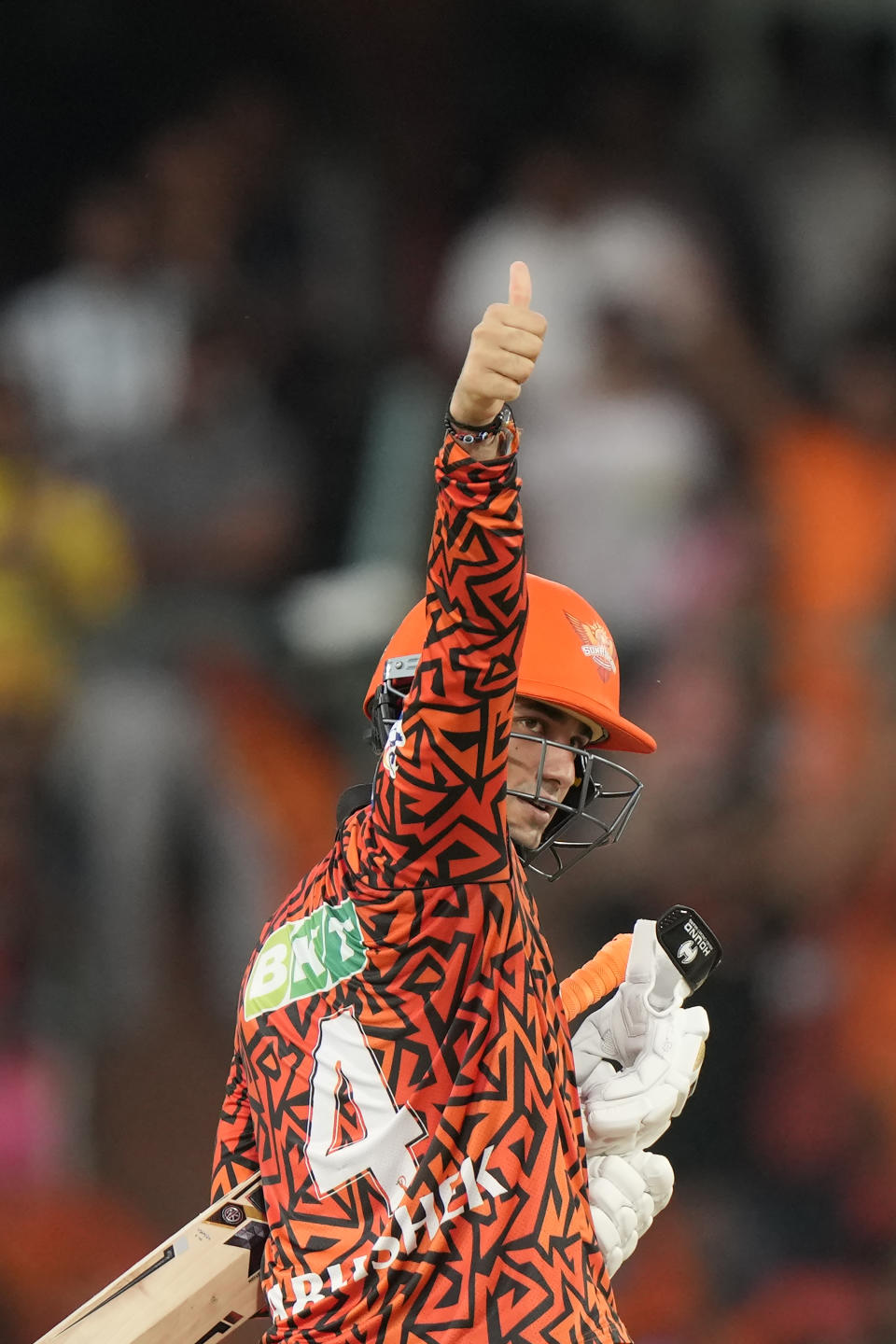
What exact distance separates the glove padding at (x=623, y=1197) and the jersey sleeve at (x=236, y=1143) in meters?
0.40

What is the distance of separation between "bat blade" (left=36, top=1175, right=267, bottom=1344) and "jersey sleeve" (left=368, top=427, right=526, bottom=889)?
610 mm

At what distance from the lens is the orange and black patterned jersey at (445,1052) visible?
1.27m

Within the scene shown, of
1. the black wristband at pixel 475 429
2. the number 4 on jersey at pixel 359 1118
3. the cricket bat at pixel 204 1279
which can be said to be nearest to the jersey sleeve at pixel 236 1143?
the cricket bat at pixel 204 1279

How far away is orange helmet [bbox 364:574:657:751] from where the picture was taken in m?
1.63

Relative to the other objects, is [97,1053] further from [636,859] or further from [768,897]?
[768,897]

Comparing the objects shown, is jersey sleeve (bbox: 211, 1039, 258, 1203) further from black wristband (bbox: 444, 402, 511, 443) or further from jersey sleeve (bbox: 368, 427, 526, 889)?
black wristband (bbox: 444, 402, 511, 443)

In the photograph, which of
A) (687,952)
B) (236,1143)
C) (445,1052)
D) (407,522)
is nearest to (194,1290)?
(236,1143)

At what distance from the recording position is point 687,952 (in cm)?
178

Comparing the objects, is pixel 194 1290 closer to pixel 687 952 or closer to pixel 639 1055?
pixel 639 1055

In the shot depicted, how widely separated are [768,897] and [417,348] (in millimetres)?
1350

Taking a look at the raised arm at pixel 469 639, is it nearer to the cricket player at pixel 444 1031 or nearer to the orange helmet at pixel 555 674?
the cricket player at pixel 444 1031

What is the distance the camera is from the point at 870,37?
127 inches

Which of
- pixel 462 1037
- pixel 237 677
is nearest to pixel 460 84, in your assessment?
pixel 237 677

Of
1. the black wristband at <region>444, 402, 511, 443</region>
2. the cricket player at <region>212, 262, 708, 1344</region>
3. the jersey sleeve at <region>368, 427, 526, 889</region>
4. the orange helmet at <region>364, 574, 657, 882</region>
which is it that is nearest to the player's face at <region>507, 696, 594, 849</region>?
the orange helmet at <region>364, 574, 657, 882</region>
